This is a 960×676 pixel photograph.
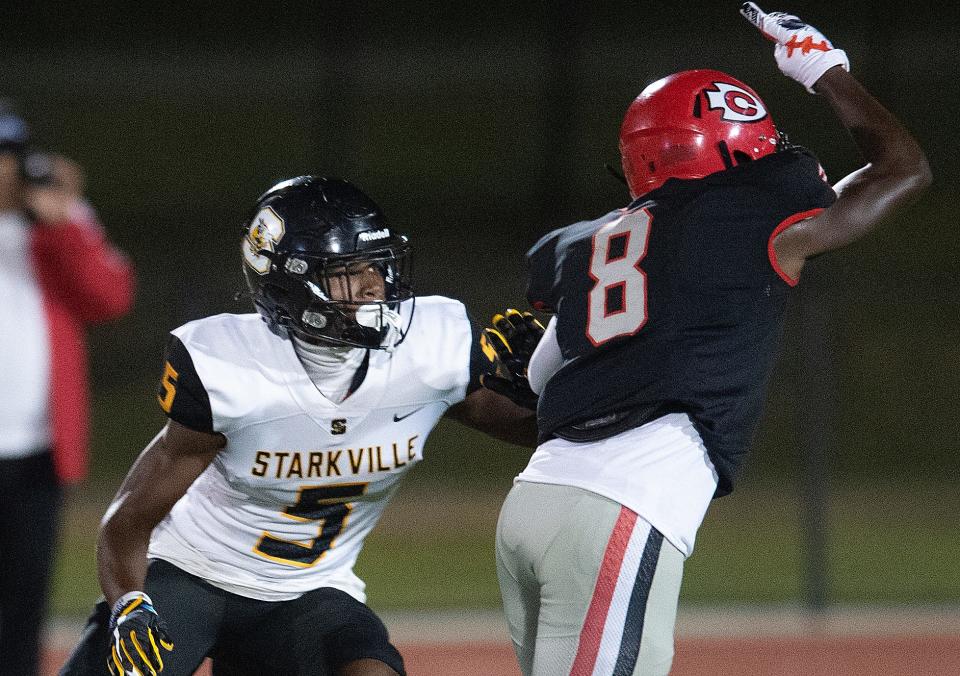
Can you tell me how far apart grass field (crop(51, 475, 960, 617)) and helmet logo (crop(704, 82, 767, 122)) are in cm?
412

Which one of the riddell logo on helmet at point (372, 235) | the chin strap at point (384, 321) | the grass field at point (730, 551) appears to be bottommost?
the grass field at point (730, 551)

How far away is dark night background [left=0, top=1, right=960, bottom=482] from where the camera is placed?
1684 centimetres

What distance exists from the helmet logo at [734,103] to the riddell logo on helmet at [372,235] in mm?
757

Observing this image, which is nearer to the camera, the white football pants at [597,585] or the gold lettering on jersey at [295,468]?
the white football pants at [597,585]

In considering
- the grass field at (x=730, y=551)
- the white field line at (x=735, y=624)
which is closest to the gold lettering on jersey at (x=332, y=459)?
the white field line at (x=735, y=624)

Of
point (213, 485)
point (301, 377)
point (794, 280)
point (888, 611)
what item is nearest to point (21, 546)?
point (213, 485)

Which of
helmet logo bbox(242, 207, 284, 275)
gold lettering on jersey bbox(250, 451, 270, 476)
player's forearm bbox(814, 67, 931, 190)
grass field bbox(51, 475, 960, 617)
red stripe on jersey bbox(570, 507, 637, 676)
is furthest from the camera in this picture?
grass field bbox(51, 475, 960, 617)

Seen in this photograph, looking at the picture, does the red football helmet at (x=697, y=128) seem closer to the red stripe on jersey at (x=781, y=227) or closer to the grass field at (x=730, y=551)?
the red stripe on jersey at (x=781, y=227)

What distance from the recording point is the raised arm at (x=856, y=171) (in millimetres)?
2463

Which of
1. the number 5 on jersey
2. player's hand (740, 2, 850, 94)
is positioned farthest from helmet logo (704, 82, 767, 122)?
the number 5 on jersey

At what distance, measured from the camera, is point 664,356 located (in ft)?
8.14

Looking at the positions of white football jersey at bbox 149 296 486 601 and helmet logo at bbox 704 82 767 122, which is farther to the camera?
white football jersey at bbox 149 296 486 601

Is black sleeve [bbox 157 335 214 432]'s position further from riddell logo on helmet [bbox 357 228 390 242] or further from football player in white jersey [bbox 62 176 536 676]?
riddell logo on helmet [bbox 357 228 390 242]

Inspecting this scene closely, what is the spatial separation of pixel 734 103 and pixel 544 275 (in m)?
A: 0.51
